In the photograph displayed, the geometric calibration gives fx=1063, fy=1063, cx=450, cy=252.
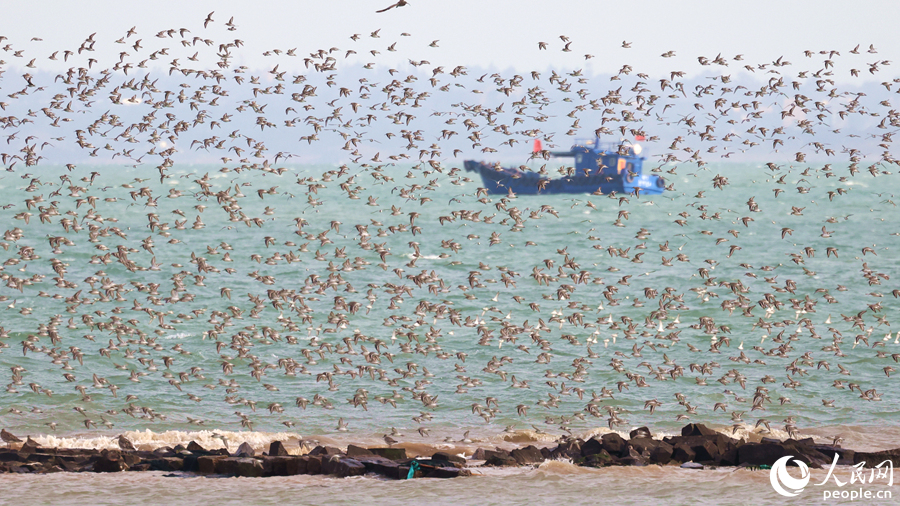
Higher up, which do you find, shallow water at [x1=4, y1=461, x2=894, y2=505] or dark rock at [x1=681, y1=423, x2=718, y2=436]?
dark rock at [x1=681, y1=423, x2=718, y2=436]

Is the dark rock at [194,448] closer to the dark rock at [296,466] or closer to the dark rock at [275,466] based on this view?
the dark rock at [275,466]

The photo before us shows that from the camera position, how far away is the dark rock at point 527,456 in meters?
22.7

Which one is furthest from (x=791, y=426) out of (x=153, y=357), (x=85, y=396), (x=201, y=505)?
(x=153, y=357)

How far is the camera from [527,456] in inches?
899

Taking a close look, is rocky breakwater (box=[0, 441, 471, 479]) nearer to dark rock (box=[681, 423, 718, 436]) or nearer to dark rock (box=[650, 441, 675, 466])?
dark rock (box=[650, 441, 675, 466])

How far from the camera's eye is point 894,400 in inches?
1347

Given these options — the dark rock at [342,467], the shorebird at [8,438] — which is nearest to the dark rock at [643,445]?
the dark rock at [342,467]

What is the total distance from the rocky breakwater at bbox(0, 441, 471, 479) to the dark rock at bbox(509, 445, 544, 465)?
1.21m

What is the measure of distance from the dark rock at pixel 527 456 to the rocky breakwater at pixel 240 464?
1209 millimetres

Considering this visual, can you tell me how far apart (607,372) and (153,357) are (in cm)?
1796

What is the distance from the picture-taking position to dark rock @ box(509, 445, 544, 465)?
22.7 m

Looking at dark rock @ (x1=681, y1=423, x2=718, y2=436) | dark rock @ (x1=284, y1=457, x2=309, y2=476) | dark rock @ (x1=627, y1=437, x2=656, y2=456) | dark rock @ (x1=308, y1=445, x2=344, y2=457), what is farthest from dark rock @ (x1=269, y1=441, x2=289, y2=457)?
dark rock @ (x1=681, y1=423, x2=718, y2=436)

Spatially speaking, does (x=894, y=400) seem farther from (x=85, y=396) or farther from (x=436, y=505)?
(x=85, y=396)

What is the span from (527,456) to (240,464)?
6070 mm
